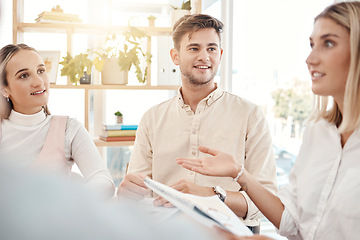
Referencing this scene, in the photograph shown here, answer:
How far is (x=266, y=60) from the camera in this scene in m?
3.65

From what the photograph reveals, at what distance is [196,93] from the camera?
2100 millimetres

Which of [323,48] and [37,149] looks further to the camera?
[37,149]

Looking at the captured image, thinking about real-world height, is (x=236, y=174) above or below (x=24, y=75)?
below

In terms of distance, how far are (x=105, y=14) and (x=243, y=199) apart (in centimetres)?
219

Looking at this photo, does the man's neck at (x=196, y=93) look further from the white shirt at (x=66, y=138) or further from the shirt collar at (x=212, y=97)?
the white shirt at (x=66, y=138)

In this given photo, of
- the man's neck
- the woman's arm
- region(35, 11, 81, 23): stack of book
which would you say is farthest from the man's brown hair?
region(35, 11, 81, 23): stack of book

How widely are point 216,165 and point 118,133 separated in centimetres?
154

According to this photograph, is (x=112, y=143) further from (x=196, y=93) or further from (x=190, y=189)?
(x=190, y=189)

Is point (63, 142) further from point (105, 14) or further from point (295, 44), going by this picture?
point (295, 44)

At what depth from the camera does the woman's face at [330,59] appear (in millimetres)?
1330

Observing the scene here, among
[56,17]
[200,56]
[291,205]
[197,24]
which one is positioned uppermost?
[56,17]

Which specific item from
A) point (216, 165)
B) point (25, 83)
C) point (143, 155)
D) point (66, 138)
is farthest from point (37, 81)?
point (216, 165)

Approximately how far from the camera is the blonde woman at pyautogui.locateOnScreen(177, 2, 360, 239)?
4.14 ft

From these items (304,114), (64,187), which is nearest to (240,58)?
(304,114)
